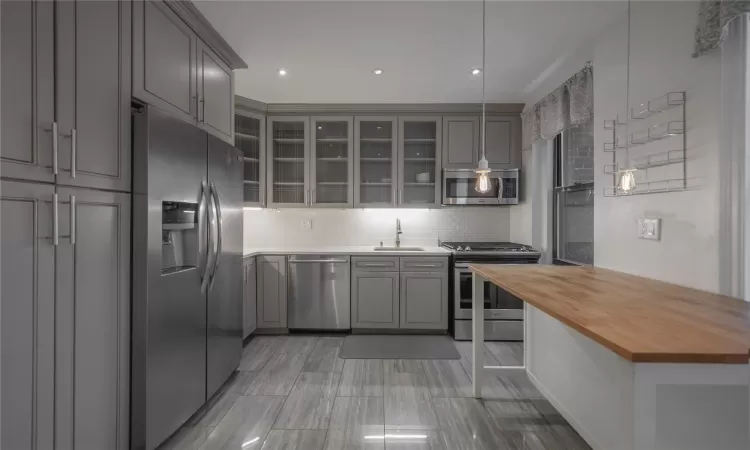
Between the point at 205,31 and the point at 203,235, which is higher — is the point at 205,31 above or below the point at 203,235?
above

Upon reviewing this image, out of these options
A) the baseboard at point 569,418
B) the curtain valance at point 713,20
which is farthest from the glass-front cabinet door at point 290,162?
the curtain valance at point 713,20

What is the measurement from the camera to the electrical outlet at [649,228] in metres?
1.98

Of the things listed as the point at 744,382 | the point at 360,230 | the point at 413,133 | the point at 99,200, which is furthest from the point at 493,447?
the point at 413,133

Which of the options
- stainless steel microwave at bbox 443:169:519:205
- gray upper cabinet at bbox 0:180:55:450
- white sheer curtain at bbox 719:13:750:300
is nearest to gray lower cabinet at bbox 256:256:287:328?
stainless steel microwave at bbox 443:169:519:205

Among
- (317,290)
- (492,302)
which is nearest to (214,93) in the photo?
(317,290)

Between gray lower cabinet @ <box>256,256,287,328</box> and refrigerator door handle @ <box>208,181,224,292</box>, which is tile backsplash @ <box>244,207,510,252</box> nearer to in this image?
gray lower cabinet @ <box>256,256,287,328</box>

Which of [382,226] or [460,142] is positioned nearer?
[460,142]

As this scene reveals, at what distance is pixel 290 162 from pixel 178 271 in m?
2.32

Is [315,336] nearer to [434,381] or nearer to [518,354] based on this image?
[434,381]

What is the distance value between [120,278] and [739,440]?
2.43 metres

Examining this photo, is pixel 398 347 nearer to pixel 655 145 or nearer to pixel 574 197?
pixel 574 197

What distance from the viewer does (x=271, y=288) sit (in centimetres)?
379

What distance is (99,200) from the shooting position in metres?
1.53

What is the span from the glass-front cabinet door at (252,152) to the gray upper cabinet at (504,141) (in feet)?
8.24
